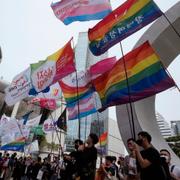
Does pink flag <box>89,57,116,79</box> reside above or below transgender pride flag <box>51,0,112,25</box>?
below

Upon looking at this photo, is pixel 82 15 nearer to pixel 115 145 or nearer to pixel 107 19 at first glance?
pixel 107 19

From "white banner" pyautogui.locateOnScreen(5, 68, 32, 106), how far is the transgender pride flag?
8.97 ft

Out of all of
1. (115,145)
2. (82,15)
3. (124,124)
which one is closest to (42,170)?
(124,124)

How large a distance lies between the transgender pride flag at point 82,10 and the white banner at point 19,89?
2.73 metres

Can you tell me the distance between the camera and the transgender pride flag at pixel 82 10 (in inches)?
280

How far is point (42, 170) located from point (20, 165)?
331 centimetres

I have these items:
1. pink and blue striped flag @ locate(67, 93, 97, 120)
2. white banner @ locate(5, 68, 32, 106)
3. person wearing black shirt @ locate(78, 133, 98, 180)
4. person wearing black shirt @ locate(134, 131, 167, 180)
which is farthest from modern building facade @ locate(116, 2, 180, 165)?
person wearing black shirt @ locate(134, 131, 167, 180)

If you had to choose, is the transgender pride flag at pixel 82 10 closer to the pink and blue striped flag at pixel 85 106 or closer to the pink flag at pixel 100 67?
the pink flag at pixel 100 67

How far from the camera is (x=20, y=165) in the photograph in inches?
522

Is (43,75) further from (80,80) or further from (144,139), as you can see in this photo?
(144,139)

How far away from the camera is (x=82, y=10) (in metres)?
7.26

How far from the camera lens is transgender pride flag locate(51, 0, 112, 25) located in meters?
7.10

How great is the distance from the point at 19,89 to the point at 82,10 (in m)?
3.80

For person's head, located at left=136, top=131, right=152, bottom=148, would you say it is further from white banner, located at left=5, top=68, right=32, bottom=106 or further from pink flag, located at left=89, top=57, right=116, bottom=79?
white banner, located at left=5, top=68, right=32, bottom=106
